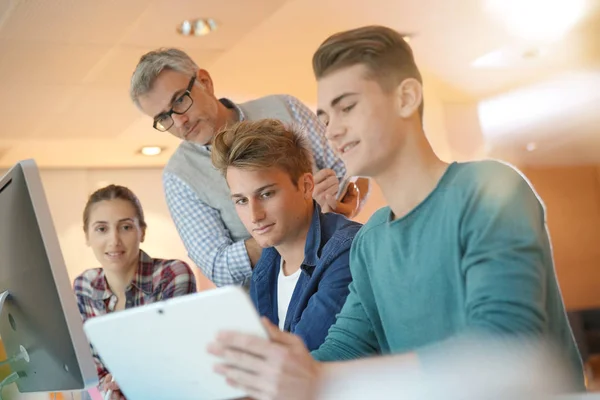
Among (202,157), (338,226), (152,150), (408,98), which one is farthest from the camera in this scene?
(152,150)

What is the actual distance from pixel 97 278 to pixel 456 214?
1.18 metres

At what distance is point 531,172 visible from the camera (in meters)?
1.34

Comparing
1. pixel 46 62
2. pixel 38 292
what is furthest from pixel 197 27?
pixel 38 292

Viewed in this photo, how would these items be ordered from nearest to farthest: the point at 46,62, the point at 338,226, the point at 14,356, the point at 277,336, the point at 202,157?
the point at 277,336, the point at 14,356, the point at 338,226, the point at 202,157, the point at 46,62

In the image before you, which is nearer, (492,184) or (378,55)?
(492,184)

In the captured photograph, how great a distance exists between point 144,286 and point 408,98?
0.98 metres

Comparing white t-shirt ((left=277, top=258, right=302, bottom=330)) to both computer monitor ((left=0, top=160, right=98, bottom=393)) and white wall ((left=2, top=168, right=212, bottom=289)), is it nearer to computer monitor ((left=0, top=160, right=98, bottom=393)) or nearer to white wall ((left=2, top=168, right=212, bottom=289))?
white wall ((left=2, top=168, right=212, bottom=289))

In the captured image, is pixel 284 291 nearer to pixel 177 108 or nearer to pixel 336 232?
pixel 336 232

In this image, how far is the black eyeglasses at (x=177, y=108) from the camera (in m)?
1.88

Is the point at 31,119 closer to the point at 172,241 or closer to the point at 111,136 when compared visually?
the point at 111,136

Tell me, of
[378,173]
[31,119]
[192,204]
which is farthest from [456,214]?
[31,119]

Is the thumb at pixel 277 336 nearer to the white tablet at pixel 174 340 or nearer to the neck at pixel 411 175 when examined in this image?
the white tablet at pixel 174 340

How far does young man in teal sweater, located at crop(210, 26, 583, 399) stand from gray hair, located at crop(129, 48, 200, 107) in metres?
0.59

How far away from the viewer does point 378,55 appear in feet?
4.38
